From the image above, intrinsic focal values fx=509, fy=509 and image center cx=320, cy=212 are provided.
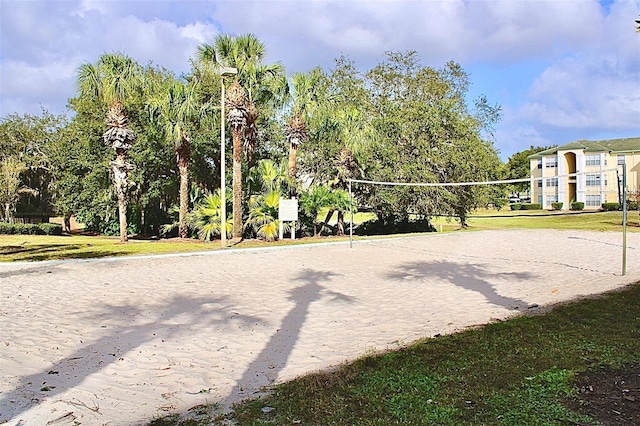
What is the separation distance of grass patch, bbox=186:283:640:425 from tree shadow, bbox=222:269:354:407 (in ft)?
0.96

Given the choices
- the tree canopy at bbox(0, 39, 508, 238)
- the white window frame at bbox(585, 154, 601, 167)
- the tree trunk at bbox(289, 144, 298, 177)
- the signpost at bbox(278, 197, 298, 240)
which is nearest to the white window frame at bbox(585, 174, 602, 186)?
the white window frame at bbox(585, 154, 601, 167)

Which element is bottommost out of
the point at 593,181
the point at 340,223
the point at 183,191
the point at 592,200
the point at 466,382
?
the point at 466,382

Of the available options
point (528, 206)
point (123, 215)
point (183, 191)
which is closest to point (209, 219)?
point (183, 191)

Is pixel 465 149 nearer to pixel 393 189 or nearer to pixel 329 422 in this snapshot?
pixel 393 189

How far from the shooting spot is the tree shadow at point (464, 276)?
8359mm

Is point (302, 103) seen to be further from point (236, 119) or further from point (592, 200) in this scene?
point (592, 200)

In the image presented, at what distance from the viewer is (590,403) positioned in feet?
11.6

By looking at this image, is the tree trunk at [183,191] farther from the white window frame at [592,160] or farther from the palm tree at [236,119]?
the white window frame at [592,160]

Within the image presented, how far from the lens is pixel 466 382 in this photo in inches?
158

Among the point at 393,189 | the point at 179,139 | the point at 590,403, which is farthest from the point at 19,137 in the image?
the point at 590,403

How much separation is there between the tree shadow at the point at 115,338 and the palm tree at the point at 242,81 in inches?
469

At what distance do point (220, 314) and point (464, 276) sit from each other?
5.74 metres

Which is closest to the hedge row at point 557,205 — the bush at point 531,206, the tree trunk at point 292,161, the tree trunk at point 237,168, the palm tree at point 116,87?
the bush at point 531,206

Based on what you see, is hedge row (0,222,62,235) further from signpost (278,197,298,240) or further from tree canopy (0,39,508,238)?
signpost (278,197,298,240)
